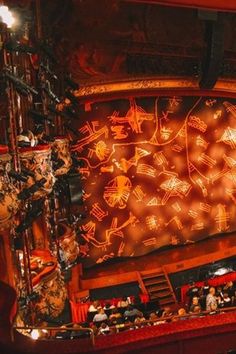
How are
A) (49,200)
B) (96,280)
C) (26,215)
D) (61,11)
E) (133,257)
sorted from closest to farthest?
(26,215), (49,200), (61,11), (96,280), (133,257)

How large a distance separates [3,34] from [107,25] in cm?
431

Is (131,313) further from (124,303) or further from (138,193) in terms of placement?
(138,193)

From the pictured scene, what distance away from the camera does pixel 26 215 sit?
3986mm

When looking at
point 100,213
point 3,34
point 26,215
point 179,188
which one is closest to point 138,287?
point 100,213

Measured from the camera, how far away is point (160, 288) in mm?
9320

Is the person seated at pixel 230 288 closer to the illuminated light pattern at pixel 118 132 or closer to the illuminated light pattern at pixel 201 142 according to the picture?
the illuminated light pattern at pixel 201 142

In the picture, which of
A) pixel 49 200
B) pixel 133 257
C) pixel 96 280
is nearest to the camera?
pixel 49 200

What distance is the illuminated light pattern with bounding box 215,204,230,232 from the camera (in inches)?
416

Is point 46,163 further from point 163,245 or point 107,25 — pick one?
point 163,245

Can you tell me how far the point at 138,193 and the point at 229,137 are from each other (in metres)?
2.50

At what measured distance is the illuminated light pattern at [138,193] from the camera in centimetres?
972

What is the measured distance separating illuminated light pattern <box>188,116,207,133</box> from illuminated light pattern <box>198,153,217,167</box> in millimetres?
562

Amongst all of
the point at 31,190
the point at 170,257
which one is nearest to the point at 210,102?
the point at 170,257

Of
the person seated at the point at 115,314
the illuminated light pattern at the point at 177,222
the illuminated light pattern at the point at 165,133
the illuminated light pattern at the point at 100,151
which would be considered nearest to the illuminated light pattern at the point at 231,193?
the illuminated light pattern at the point at 177,222
